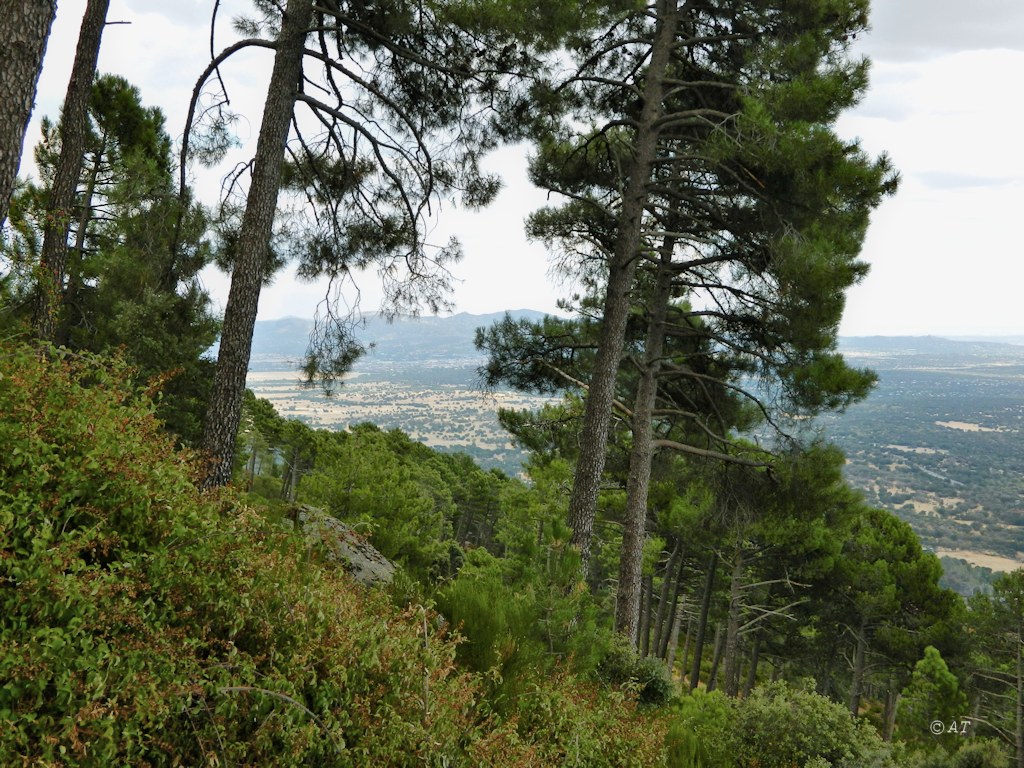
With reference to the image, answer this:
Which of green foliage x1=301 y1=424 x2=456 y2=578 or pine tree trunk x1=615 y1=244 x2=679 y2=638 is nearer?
pine tree trunk x1=615 y1=244 x2=679 y2=638

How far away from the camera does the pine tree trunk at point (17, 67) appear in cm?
300

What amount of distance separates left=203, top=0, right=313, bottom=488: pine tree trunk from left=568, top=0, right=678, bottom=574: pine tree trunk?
3720 mm

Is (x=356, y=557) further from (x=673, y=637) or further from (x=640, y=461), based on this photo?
(x=673, y=637)

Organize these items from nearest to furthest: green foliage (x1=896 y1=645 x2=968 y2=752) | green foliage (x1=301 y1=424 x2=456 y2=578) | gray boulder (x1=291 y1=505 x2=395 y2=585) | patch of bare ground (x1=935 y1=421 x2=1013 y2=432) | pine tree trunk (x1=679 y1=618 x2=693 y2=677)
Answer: gray boulder (x1=291 y1=505 x2=395 y2=585)
green foliage (x1=301 y1=424 x2=456 y2=578)
green foliage (x1=896 y1=645 x2=968 y2=752)
pine tree trunk (x1=679 y1=618 x2=693 y2=677)
patch of bare ground (x1=935 y1=421 x2=1013 y2=432)

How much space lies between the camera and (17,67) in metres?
3.04

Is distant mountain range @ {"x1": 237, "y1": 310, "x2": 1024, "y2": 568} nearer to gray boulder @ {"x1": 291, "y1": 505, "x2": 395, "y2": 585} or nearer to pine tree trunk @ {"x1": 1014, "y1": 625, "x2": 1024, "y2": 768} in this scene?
pine tree trunk @ {"x1": 1014, "y1": 625, "x2": 1024, "y2": 768}

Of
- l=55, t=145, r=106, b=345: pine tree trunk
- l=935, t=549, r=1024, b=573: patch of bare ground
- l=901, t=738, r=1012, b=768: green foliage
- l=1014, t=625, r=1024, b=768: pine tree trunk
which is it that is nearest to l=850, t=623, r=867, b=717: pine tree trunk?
l=1014, t=625, r=1024, b=768: pine tree trunk

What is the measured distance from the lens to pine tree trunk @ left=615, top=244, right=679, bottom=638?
777 centimetres

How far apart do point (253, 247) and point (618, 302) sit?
3.94 m

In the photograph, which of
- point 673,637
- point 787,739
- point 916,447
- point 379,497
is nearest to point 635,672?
point 787,739

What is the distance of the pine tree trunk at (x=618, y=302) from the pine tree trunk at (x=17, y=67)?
17.8ft

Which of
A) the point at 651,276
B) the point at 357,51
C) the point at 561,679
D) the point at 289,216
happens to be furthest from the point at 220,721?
the point at 651,276

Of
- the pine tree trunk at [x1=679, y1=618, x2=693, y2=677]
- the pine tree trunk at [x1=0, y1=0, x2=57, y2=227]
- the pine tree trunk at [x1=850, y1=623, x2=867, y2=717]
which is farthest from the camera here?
the pine tree trunk at [x1=679, y1=618, x2=693, y2=677]

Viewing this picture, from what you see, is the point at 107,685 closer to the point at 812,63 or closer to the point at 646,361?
A: the point at 646,361
